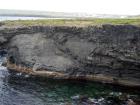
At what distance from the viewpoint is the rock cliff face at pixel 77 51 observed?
177 ft

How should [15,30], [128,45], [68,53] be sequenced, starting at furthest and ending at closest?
[15,30]
[68,53]
[128,45]

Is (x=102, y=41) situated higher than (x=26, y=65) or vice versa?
(x=102, y=41)

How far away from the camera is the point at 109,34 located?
54.8 metres

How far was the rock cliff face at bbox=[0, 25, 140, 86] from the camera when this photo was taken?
53.8 meters

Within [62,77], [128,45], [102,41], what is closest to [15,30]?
[62,77]

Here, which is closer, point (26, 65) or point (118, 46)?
point (118, 46)

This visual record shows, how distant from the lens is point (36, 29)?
62.2m

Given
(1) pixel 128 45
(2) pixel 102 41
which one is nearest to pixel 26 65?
(2) pixel 102 41

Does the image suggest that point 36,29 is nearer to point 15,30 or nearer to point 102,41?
point 15,30

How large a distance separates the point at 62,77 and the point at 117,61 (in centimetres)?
1164

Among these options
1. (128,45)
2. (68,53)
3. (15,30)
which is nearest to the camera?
(128,45)

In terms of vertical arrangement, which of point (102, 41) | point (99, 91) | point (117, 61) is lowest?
point (99, 91)

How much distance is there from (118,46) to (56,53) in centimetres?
1327

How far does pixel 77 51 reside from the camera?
59.1m
